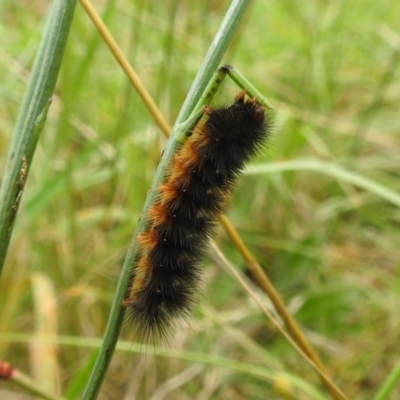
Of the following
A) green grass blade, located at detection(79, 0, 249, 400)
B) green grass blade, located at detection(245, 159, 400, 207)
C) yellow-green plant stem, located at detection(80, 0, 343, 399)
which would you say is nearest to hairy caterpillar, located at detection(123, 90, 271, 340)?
yellow-green plant stem, located at detection(80, 0, 343, 399)

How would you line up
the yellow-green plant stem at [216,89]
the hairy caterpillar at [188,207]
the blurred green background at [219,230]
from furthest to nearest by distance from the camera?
the blurred green background at [219,230] < the hairy caterpillar at [188,207] < the yellow-green plant stem at [216,89]

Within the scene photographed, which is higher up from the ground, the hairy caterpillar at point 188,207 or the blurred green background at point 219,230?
the hairy caterpillar at point 188,207

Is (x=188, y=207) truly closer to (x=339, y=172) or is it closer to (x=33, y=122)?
(x=33, y=122)

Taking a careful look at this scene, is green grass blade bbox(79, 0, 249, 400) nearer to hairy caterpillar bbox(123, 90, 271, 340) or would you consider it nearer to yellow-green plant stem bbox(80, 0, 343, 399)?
yellow-green plant stem bbox(80, 0, 343, 399)

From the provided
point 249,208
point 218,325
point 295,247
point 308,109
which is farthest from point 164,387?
point 308,109

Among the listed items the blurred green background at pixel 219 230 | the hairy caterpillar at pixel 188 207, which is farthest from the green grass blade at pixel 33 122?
the blurred green background at pixel 219 230

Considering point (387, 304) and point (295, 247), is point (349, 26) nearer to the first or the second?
point (295, 247)

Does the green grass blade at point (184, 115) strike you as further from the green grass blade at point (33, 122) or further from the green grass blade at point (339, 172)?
the green grass blade at point (339, 172)

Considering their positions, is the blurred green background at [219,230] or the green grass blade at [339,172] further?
the blurred green background at [219,230]
